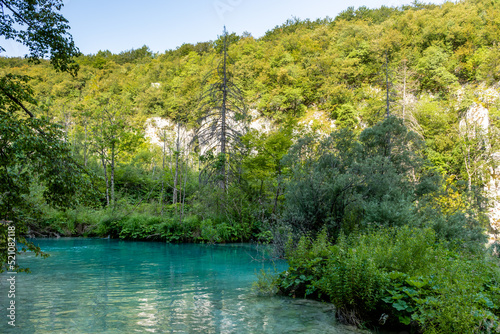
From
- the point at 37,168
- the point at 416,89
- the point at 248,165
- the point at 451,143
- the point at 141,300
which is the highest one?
the point at 416,89

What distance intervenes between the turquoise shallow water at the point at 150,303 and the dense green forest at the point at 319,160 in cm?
74

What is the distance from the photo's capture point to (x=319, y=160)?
1405 cm

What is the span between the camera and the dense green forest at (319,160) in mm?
5648

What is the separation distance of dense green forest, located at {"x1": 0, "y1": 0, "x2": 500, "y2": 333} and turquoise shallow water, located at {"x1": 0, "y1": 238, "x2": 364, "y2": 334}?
0.74m

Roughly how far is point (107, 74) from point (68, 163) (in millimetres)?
63582

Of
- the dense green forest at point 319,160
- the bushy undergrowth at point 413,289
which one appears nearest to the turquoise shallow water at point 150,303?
the bushy undergrowth at point 413,289

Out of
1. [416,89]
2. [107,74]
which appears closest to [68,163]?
[416,89]

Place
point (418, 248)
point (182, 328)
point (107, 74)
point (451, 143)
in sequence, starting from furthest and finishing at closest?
1. point (107, 74)
2. point (451, 143)
3. point (418, 248)
4. point (182, 328)

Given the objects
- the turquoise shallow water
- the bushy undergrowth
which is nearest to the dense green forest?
the bushy undergrowth

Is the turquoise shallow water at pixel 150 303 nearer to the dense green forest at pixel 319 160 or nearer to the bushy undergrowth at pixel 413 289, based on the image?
the bushy undergrowth at pixel 413 289

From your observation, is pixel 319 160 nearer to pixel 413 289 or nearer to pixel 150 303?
pixel 150 303

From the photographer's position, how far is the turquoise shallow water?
19.2 feet

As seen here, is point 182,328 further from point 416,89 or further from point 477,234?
point 416,89

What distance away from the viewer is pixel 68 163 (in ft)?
18.2
